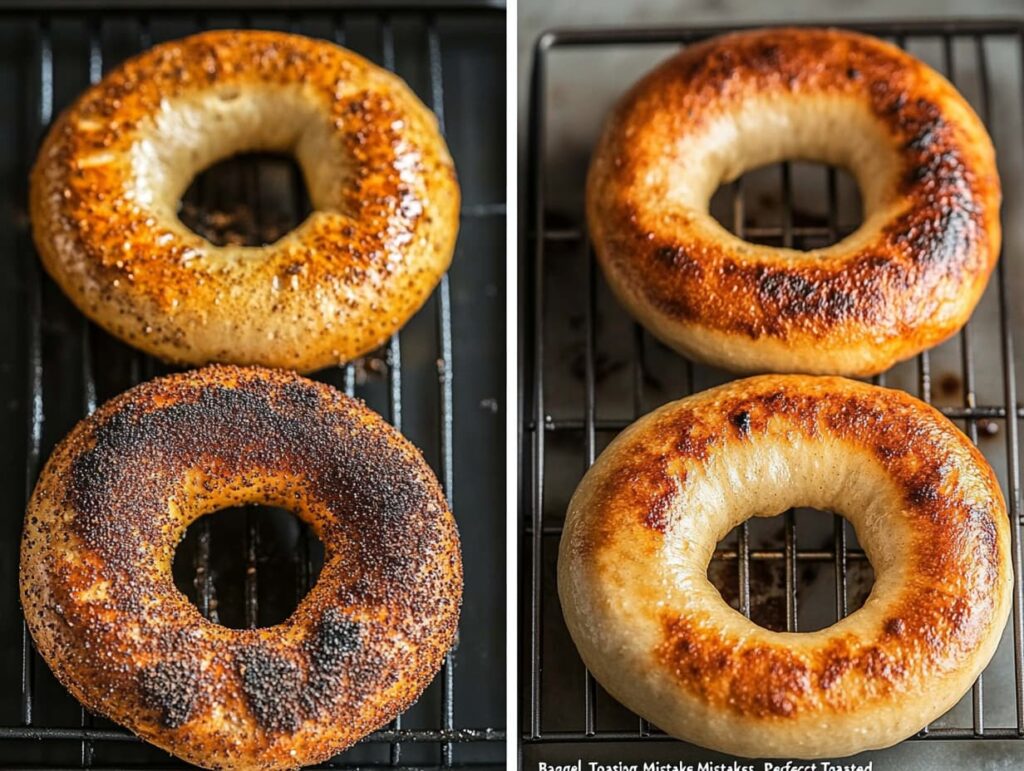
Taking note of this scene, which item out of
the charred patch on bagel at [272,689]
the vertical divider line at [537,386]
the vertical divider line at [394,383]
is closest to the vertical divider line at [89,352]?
the charred patch on bagel at [272,689]

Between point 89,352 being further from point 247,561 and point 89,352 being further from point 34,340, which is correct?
point 247,561

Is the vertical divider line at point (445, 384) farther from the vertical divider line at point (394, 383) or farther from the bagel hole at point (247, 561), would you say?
the bagel hole at point (247, 561)

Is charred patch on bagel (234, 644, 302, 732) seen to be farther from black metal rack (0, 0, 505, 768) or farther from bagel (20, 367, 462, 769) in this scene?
black metal rack (0, 0, 505, 768)

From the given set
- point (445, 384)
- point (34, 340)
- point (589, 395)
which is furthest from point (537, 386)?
point (34, 340)

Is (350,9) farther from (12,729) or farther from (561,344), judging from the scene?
(12,729)

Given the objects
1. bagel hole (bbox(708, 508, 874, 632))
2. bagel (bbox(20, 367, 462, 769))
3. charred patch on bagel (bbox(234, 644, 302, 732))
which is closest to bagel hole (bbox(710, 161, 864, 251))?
bagel hole (bbox(708, 508, 874, 632))

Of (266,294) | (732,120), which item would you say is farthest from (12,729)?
(732,120)
